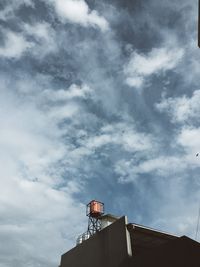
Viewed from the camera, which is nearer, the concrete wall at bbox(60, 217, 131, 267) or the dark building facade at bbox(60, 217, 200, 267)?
the dark building facade at bbox(60, 217, 200, 267)

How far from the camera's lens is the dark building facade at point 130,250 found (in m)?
18.4

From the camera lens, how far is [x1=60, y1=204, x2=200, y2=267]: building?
1838cm

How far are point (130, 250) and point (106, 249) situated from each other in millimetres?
2896

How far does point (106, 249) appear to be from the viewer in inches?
1005

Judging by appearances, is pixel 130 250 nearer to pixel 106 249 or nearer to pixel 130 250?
pixel 130 250

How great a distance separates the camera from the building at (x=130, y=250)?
18.4 m

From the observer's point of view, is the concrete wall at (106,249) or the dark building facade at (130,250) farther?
the concrete wall at (106,249)

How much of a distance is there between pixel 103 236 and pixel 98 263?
228 cm

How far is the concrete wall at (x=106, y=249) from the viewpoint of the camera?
23.9 metres

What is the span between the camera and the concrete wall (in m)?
23.9

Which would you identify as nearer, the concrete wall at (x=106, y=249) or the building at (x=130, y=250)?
the building at (x=130, y=250)

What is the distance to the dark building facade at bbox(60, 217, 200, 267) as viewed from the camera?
60.2 ft

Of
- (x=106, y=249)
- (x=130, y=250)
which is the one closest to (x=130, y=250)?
(x=130, y=250)

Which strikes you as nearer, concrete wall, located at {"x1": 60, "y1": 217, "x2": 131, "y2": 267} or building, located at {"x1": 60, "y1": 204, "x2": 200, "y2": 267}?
building, located at {"x1": 60, "y1": 204, "x2": 200, "y2": 267}
